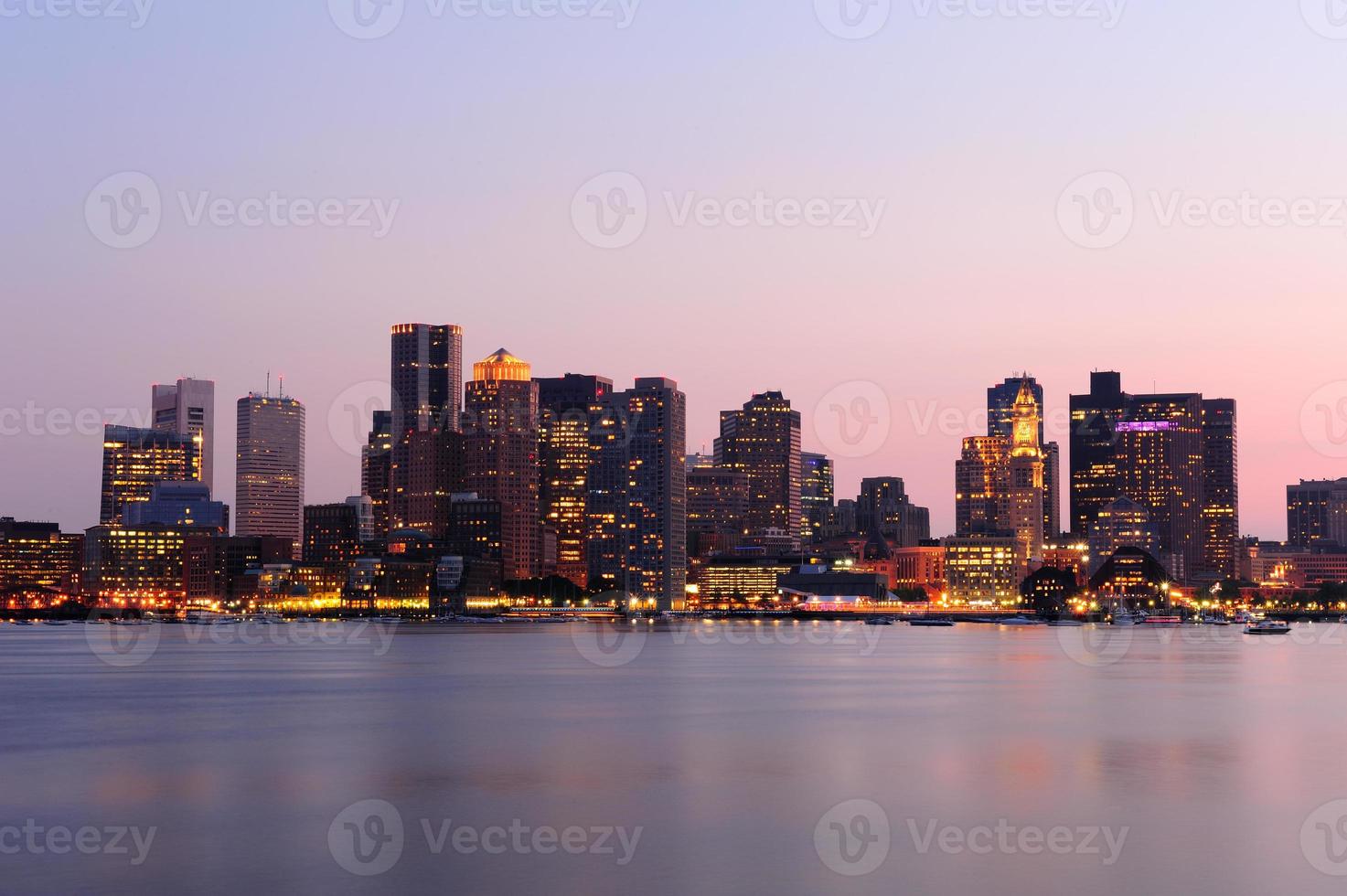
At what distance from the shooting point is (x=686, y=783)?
1890 inches

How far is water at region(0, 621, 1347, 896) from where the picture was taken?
Answer: 33281 millimetres

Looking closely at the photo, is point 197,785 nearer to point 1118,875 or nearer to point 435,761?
point 435,761

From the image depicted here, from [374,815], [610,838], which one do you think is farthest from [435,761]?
[610,838]

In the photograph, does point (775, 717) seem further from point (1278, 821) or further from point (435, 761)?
point (1278, 821)

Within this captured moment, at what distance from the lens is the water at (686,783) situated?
33.3 meters

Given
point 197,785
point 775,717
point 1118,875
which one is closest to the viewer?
point 1118,875

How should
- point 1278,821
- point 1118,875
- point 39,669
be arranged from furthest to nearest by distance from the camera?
1. point 39,669
2. point 1278,821
3. point 1118,875

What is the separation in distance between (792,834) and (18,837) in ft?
60.6

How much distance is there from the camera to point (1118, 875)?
3288 cm

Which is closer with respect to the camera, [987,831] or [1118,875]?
[1118,875]

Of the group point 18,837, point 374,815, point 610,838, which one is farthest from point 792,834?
point 18,837

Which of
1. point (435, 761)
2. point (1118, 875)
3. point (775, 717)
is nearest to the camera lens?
point (1118, 875)

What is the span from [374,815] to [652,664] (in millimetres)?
87126

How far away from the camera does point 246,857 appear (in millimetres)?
34781
